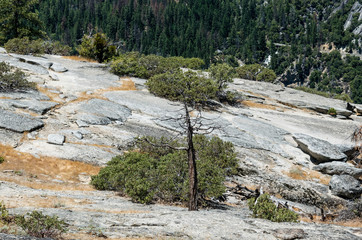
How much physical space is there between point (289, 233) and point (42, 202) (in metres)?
7.51

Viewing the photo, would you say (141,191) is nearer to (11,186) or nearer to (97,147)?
(11,186)

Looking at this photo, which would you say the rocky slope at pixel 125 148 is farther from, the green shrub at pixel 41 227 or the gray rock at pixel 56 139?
the green shrub at pixel 41 227

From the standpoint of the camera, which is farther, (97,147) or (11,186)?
(97,147)

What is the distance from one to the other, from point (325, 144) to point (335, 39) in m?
204

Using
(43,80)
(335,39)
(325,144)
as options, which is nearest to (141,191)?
(325,144)

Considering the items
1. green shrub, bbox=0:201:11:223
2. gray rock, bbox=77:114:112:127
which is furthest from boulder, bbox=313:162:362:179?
green shrub, bbox=0:201:11:223

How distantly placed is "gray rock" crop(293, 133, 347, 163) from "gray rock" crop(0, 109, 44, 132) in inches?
681

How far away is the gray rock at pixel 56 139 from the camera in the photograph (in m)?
17.1

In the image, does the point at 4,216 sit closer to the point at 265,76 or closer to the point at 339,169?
the point at 339,169

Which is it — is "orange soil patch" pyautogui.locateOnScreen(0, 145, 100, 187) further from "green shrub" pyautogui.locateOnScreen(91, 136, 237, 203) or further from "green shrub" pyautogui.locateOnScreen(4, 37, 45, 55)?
"green shrub" pyautogui.locateOnScreen(4, 37, 45, 55)

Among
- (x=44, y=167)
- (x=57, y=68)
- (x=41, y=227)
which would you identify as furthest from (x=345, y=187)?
(x=57, y=68)

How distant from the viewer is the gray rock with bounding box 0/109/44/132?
671 inches

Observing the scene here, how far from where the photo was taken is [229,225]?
8664mm

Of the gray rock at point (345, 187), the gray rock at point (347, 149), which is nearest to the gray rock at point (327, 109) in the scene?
the gray rock at point (347, 149)
